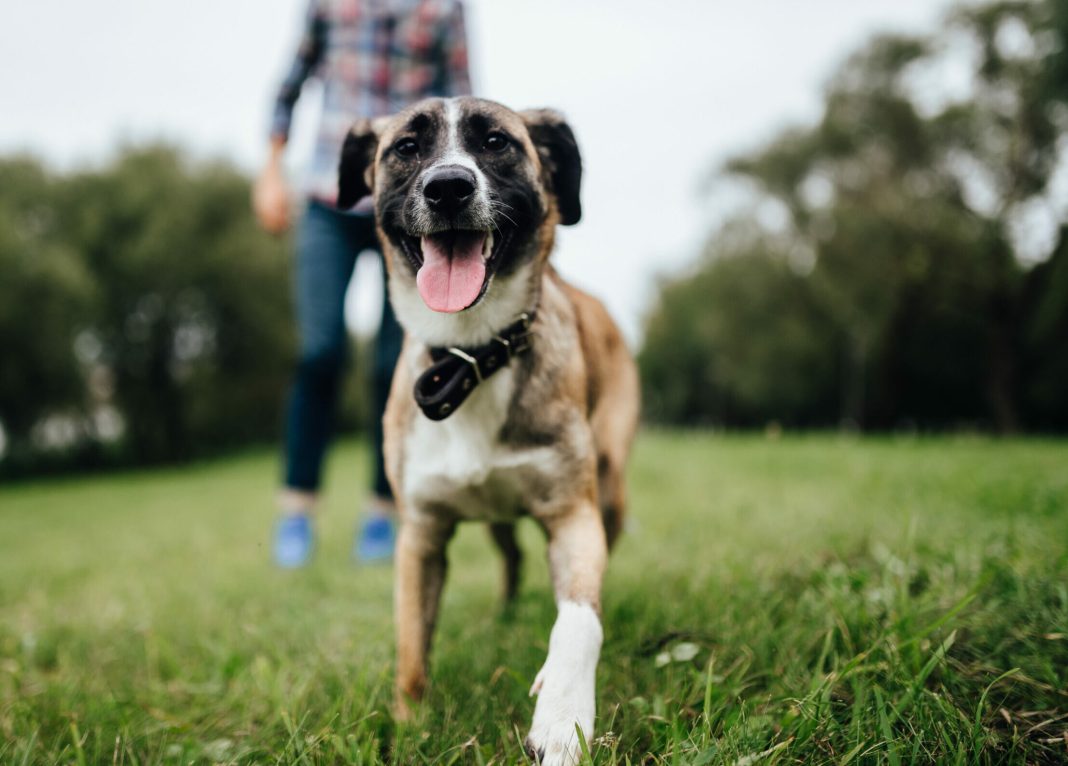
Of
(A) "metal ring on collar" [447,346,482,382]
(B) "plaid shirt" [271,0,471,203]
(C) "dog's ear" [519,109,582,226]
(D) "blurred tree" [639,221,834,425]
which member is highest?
(B) "plaid shirt" [271,0,471,203]

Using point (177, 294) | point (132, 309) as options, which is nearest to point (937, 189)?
point (177, 294)

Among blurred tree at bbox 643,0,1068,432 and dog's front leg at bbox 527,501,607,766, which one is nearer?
dog's front leg at bbox 527,501,607,766

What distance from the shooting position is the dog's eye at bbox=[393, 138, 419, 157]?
226 cm

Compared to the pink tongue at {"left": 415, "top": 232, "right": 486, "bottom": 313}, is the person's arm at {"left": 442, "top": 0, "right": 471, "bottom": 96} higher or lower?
higher

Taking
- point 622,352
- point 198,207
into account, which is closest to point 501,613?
point 622,352

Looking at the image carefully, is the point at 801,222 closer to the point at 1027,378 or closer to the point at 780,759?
the point at 1027,378

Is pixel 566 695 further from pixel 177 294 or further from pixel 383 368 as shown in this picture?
pixel 177 294

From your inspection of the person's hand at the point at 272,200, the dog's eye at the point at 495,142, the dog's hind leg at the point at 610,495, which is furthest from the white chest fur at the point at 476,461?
the person's hand at the point at 272,200

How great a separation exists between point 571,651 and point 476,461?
27.1 inches

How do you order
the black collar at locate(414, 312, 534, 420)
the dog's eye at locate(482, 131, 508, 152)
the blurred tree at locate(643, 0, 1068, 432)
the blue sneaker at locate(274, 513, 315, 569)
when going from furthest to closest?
the blurred tree at locate(643, 0, 1068, 432), the blue sneaker at locate(274, 513, 315, 569), the dog's eye at locate(482, 131, 508, 152), the black collar at locate(414, 312, 534, 420)

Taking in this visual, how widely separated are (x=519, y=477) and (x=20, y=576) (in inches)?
193

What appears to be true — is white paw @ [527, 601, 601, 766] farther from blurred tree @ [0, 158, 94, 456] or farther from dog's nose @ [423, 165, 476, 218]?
blurred tree @ [0, 158, 94, 456]

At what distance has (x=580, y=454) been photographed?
2.16 meters

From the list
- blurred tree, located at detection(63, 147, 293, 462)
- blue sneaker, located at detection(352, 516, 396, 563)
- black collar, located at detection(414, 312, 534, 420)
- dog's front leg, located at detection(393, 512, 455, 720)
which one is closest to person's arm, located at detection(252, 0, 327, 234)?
blue sneaker, located at detection(352, 516, 396, 563)
